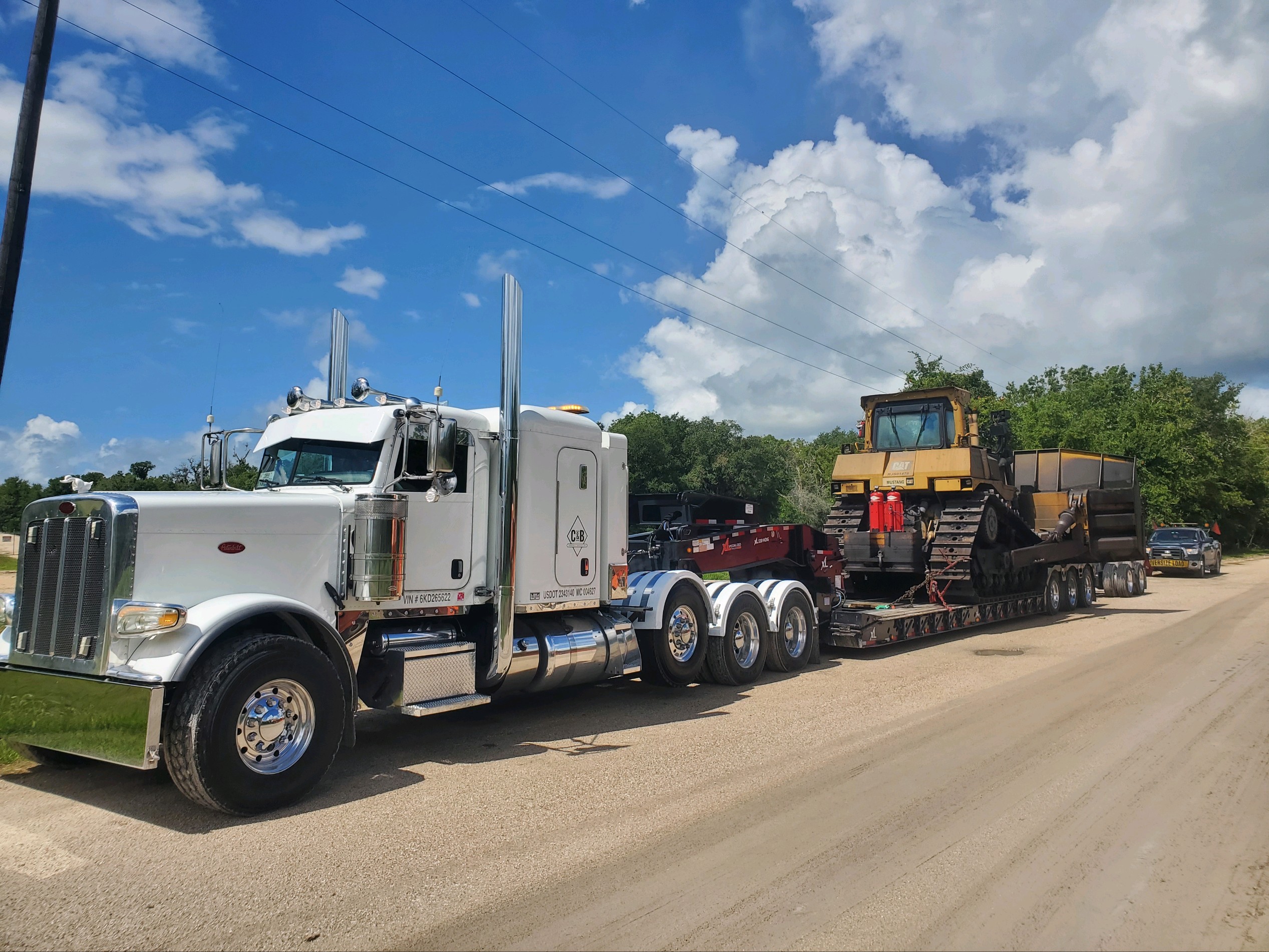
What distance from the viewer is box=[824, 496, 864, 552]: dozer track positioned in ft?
51.9

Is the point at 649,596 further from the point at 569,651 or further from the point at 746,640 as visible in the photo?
the point at 746,640

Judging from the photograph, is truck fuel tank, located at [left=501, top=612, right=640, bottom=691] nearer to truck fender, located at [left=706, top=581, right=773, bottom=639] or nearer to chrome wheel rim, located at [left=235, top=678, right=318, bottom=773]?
truck fender, located at [left=706, top=581, right=773, bottom=639]

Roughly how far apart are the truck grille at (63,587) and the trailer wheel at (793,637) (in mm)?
7521

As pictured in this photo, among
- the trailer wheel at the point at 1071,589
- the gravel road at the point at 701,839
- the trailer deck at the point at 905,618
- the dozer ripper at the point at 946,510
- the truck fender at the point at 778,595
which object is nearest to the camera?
the gravel road at the point at 701,839

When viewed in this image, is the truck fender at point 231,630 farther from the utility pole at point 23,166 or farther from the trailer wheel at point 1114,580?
the trailer wheel at point 1114,580

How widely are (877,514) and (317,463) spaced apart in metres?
10.6

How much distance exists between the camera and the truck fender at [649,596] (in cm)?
918

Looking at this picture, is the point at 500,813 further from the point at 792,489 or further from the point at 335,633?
the point at 792,489

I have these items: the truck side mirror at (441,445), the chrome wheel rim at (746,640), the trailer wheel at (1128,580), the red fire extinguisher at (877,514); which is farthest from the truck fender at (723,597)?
the trailer wheel at (1128,580)

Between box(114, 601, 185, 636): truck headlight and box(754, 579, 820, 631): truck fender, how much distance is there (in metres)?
7.11

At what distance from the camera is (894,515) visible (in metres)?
15.0

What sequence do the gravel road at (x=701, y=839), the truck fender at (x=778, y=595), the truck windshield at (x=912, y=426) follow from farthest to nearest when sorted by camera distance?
the truck windshield at (x=912, y=426) < the truck fender at (x=778, y=595) < the gravel road at (x=701, y=839)

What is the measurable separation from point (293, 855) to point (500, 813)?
126 centimetres

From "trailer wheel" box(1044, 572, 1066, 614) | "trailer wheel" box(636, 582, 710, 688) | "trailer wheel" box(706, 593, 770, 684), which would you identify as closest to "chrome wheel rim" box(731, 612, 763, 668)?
"trailer wheel" box(706, 593, 770, 684)
